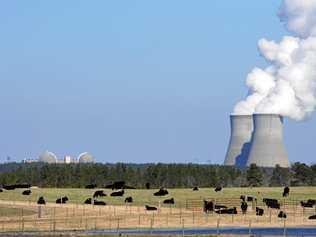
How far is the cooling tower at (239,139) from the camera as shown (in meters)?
128

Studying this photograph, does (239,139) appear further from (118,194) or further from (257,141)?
(118,194)

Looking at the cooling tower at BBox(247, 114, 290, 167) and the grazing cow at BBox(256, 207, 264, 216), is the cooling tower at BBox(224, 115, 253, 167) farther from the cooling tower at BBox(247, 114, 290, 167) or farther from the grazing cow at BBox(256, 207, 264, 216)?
the grazing cow at BBox(256, 207, 264, 216)

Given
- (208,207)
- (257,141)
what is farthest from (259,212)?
(257,141)

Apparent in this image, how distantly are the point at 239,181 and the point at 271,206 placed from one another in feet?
179

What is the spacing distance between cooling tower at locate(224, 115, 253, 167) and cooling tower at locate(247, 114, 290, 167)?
233 centimetres

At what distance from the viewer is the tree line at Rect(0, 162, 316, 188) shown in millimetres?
133625

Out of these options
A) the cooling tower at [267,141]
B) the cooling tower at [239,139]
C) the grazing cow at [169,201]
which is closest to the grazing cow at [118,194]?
the grazing cow at [169,201]

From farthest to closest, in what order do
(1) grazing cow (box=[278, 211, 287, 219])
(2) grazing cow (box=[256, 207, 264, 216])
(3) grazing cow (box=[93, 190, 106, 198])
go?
(3) grazing cow (box=[93, 190, 106, 198]) < (2) grazing cow (box=[256, 207, 264, 216]) < (1) grazing cow (box=[278, 211, 287, 219])

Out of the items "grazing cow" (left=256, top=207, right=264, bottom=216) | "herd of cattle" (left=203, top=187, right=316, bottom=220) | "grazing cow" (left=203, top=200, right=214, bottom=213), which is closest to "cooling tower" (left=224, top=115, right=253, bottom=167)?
"herd of cattle" (left=203, top=187, right=316, bottom=220)

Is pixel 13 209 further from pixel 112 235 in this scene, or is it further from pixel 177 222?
pixel 112 235

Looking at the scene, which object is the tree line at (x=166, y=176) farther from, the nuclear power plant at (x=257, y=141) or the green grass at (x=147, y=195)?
the green grass at (x=147, y=195)

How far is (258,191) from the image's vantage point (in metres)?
105

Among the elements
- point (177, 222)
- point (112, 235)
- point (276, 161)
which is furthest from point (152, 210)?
point (276, 161)

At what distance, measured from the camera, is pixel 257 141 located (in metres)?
121
